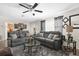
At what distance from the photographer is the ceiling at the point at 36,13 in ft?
6.73

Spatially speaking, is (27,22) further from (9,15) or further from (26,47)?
(26,47)

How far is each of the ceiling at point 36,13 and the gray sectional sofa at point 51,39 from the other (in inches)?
15.3

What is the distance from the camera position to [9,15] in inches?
81.9

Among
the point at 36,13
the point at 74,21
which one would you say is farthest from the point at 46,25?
the point at 74,21

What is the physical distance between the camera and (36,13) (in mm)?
2129

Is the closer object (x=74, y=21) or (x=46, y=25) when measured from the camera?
(x=74, y=21)

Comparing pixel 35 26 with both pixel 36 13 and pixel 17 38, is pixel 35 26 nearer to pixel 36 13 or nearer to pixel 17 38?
pixel 36 13

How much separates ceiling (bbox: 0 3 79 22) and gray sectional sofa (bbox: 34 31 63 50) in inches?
15.3

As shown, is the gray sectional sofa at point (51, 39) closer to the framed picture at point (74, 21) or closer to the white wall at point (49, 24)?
the white wall at point (49, 24)

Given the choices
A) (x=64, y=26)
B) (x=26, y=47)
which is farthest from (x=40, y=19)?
(x=26, y=47)

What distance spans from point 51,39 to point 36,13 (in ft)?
2.18

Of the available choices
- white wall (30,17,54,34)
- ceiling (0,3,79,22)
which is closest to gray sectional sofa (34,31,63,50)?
white wall (30,17,54,34)

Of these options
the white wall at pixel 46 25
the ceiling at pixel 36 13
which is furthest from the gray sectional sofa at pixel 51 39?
the ceiling at pixel 36 13

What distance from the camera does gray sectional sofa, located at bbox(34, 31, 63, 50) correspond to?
7.02 ft
